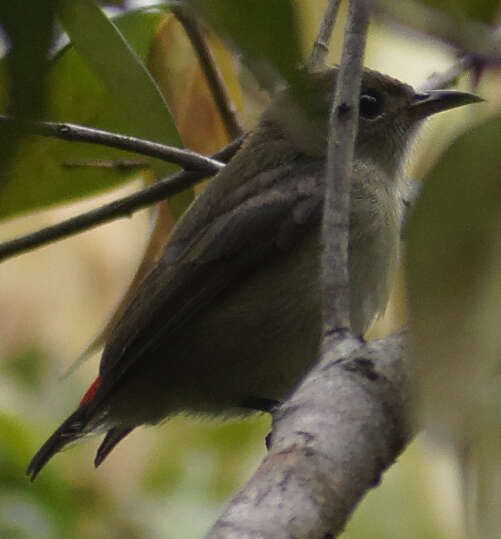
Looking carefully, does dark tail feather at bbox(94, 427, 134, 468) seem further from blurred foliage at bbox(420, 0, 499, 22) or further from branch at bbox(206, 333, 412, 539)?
blurred foliage at bbox(420, 0, 499, 22)

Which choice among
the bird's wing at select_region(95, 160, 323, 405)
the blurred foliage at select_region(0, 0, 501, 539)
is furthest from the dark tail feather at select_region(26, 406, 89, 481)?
the blurred foliage at select_region(0, 0, 501, 539)

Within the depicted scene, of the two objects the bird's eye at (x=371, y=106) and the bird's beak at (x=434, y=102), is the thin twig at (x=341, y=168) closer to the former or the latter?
the bird's beak at (x=434, y=102)

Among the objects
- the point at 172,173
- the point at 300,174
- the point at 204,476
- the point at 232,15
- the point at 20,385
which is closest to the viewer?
the point at 232,15

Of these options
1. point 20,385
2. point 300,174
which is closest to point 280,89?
point 300,174

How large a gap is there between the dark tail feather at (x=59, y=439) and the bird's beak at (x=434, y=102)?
1535mm

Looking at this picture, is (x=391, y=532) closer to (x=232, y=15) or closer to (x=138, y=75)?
(x=138, y=75)

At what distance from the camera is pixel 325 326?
5.13 feet

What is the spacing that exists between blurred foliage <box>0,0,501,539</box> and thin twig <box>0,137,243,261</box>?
9cm

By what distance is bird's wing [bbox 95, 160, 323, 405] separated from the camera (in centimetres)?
279

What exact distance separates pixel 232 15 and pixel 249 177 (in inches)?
96.5

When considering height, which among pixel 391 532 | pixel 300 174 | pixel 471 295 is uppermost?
pixel 300 174

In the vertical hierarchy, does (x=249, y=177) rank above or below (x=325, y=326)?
above

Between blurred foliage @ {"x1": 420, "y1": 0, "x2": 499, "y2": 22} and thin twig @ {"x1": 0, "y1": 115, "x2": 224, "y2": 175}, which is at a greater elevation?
thin twig @ {"x1": 0, "y1": 115, "x2": 224, "y2": 175}

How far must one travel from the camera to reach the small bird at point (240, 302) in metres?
2.77
